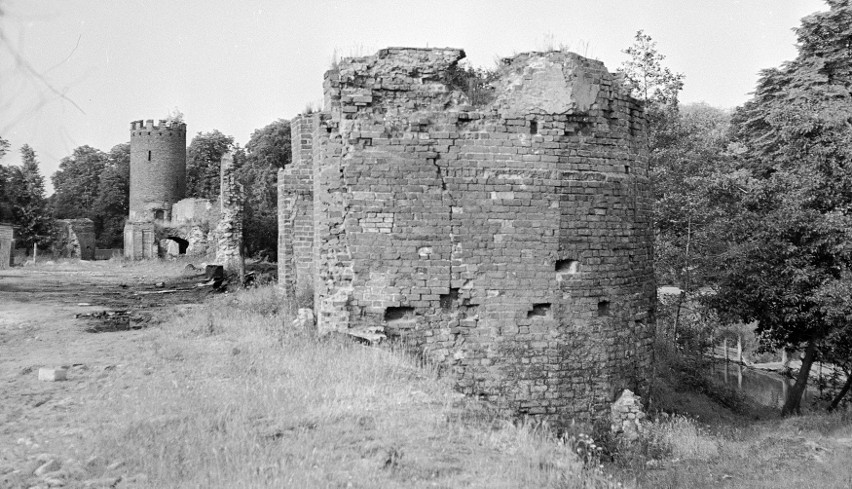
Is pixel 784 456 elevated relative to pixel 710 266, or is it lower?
lower

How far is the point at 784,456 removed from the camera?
276 inches

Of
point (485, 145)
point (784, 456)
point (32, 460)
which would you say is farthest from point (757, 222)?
point (32, 460)

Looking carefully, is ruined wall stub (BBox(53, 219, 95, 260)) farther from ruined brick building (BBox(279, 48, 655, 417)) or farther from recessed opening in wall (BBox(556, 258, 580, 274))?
recessed opening in wall (BBox(556, 258, 580, 274))

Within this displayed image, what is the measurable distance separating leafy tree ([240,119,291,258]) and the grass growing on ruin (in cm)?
1911

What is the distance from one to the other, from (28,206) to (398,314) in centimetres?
3346

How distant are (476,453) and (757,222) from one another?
→ 7967mm

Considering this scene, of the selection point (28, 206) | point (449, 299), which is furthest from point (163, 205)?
point (449, 299)

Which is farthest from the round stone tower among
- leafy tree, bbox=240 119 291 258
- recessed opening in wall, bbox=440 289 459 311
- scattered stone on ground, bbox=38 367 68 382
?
recessed opening in wall, bbox=440 289 459 311

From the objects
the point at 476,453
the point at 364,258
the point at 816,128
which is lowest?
the point at 476,453

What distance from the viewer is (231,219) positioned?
18.6m

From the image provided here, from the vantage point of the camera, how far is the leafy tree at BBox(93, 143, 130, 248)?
4388 cm

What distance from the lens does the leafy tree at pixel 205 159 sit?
45.3 m

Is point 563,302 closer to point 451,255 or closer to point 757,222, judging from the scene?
point 451,255

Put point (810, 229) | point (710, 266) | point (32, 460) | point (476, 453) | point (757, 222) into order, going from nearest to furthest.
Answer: point (32, 460)
point (476, 453)
point (810, 229)
point (757, 222)
point (710, 266)
